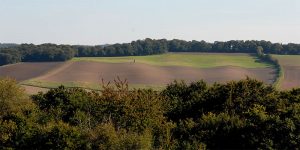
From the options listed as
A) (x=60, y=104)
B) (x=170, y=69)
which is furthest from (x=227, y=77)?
(x=60, y=104)

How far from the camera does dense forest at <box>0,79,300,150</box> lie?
37125 millimetres

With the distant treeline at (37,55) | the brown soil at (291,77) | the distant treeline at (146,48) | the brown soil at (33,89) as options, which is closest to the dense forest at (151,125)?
the brown soil at (33,89)

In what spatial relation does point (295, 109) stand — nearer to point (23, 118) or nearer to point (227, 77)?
point (23, 118)

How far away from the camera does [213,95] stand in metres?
53.6

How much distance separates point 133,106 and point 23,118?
1333cm

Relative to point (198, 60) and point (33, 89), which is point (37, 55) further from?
point (198, 60)

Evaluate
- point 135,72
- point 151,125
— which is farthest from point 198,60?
point 151,125

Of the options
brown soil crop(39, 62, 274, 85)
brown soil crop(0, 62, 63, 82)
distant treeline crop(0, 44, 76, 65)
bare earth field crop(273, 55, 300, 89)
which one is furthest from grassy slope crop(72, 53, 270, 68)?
brown soil crop(0, 62, 63, 82)

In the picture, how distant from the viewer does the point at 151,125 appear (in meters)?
39.2

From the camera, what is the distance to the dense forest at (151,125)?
1462 inches

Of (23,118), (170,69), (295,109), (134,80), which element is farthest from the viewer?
(170,69)

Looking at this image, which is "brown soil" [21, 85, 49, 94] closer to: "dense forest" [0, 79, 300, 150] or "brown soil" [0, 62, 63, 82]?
"brown soil" [0, 62, 63, 82]

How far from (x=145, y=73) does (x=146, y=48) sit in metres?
57.9

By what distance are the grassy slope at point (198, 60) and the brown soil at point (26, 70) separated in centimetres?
1300
